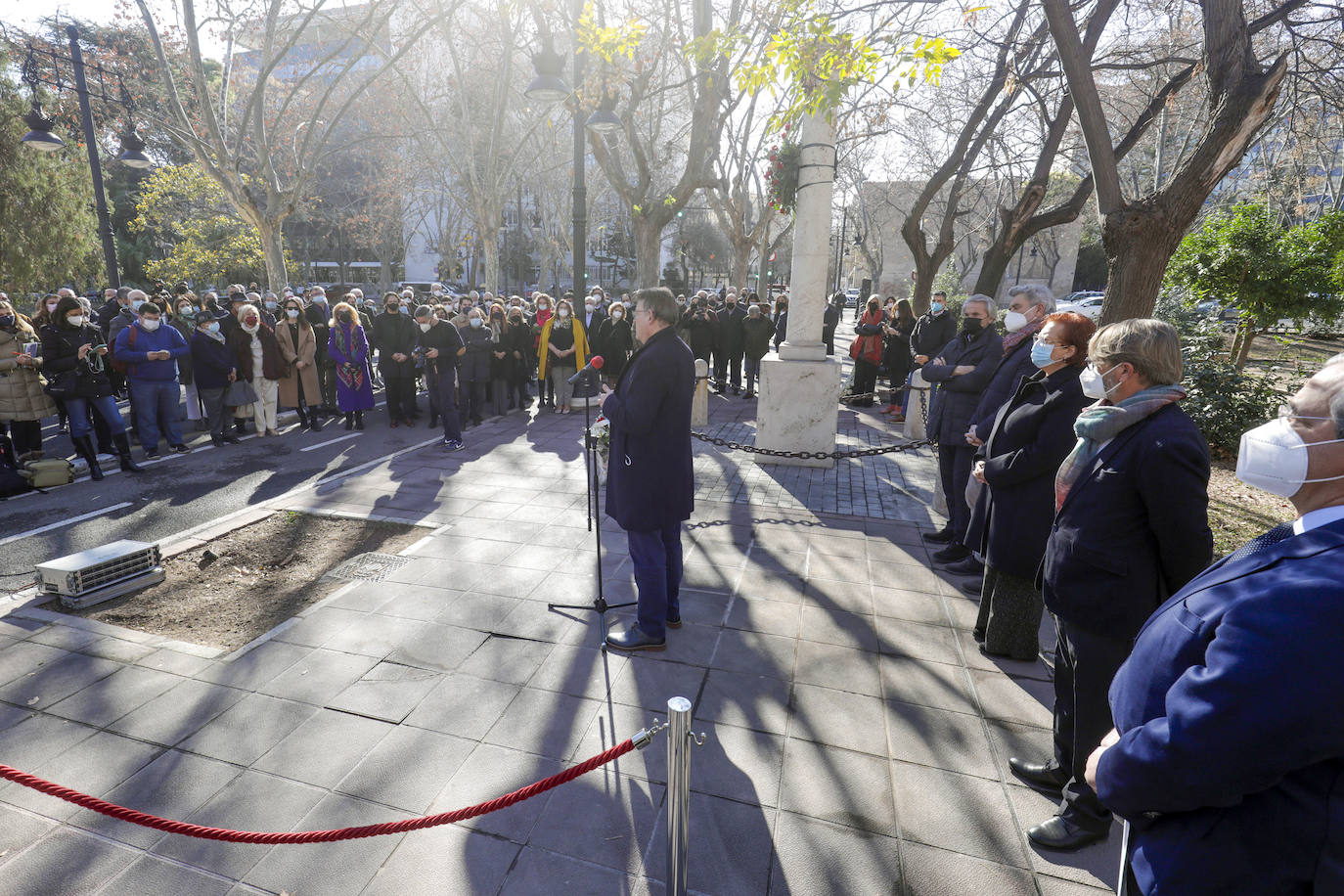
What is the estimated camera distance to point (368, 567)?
5.39m

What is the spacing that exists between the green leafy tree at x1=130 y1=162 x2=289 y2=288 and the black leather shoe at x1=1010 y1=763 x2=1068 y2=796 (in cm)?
2413

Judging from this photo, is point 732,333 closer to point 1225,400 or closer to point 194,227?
point 1225,400

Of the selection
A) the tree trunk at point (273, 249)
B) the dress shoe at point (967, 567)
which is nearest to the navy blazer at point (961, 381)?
the dress shoe at point (967, 567)

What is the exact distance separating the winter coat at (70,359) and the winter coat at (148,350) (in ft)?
1.26

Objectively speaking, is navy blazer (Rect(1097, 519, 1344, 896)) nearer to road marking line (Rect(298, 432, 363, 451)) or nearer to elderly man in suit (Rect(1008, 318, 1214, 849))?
elderly man in suit (Rect(1008, 318, 1214, 849))

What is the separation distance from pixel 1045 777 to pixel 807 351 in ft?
19.1

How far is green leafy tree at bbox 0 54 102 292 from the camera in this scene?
17.3 m

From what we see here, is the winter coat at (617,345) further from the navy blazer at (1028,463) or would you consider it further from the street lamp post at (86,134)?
the street lamp post at (86,134)

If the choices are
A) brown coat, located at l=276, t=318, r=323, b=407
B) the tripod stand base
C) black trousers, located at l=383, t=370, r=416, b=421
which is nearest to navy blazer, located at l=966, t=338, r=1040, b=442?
the tripod stand base

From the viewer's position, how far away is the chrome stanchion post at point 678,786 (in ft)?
6.66

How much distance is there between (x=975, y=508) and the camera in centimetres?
425

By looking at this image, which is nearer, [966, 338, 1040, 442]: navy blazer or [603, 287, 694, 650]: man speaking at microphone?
[603, 287, 694, 650]: man speaking at microphone

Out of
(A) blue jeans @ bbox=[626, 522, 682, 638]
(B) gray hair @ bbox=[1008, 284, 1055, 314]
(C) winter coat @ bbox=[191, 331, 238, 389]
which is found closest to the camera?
(A) blue jeans @ bbox=[626, 522, 682, 638]

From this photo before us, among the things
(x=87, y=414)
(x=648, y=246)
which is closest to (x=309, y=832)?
(x=87, y=414)
